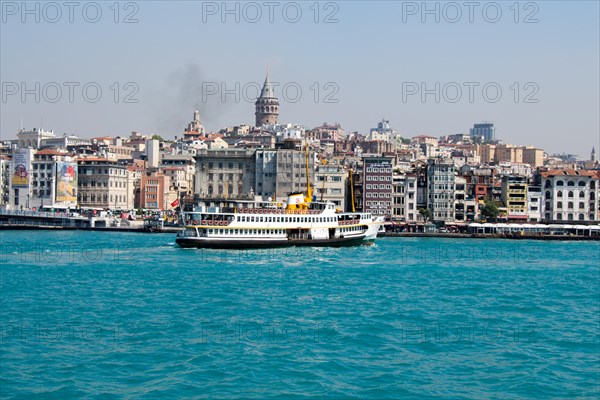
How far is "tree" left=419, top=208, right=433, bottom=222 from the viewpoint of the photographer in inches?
2518

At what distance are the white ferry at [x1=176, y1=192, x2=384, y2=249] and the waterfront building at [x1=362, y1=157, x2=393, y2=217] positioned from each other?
64.5 feet

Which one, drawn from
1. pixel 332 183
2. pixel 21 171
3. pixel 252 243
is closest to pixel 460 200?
pixel 332 183

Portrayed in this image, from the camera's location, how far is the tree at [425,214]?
210 feet

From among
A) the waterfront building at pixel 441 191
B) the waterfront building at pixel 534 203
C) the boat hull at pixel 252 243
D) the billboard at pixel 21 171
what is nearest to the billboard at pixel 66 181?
the billboard at pixel 21 171

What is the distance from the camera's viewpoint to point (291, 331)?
17.8 m

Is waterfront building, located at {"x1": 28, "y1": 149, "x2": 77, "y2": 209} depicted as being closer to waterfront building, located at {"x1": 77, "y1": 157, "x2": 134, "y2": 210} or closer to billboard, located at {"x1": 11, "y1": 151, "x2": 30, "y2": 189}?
billboard, located at {"x1": 11, "y1": 151, "x2": 30, "y2": 189}

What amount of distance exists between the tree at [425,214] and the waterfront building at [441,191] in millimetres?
391

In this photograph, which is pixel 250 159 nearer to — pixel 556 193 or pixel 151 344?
pixel 556 193

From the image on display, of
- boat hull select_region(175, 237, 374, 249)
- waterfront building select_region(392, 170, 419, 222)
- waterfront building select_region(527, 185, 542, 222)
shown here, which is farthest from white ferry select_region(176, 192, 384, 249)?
waterfront building select_region(527, 185, 542, 222)

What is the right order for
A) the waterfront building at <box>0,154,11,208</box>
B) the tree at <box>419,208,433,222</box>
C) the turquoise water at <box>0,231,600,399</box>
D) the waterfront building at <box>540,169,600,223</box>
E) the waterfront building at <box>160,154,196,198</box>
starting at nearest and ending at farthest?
1. the turquoise water at <box>0,231,600,399</box>
2. the tree at <box>419,208,433,222</box>
3. the waterfront building at <box>540,169,600,223</box>
4. the waterfront building at <box>0,154,11,208</box>
5. the waterfront building at <box>160,154,196,198</box>

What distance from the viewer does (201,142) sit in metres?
89.1

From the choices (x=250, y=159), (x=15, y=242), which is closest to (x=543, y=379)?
(x=15, y=242)

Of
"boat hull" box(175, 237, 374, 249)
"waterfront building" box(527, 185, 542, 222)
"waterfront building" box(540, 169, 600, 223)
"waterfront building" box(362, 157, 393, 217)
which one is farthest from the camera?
"waterfront building" box(527, 185, 542, 222)

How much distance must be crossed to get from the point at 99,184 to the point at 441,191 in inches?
1073
